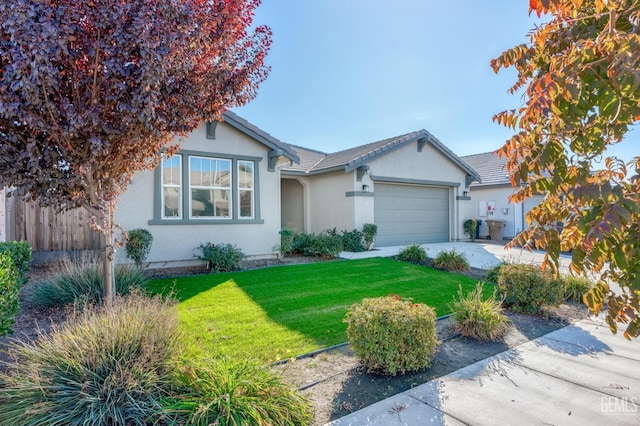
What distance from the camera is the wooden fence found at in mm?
9672

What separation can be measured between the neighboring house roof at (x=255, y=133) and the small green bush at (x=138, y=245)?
3.92m

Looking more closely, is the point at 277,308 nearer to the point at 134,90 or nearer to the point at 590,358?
the point at 134,90

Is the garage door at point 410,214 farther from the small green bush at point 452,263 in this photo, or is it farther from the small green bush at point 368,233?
the small green bush at point 452,263

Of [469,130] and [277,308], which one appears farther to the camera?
[469,130]

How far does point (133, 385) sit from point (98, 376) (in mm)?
330

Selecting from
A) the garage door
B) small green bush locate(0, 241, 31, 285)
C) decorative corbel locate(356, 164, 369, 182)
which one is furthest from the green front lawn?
the garage door

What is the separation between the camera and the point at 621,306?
2.03 meters

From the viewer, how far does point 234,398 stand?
2.82m

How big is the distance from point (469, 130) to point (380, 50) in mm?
5604

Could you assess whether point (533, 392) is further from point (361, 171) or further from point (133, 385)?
point (361, 171)

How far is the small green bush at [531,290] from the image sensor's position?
6.02 meters

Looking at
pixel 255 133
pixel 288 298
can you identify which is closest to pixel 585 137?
pixel 288 298

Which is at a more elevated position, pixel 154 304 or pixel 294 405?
pixel 154 304

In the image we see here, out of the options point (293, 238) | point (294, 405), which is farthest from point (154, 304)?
point (293, 238)
